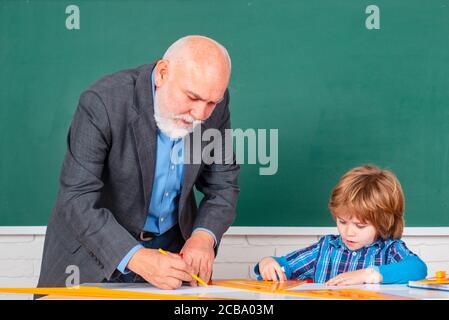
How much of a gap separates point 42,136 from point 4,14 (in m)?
0.59

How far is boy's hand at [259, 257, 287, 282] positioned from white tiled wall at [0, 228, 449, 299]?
95 cm

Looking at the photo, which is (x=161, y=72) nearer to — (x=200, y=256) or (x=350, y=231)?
(x=200, y=256)

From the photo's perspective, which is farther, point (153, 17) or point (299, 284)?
point (153, 17)

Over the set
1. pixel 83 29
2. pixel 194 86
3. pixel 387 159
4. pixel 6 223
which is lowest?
pixel 6 223

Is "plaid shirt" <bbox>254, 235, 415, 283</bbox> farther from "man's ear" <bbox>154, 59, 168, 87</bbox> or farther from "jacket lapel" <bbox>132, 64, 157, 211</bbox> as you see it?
"man's ear" <bbox>154, 59, 168, 87</bbox>

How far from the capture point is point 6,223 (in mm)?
3000

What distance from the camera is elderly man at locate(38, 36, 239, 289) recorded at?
68.7 inches

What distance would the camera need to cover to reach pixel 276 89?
3.04 metres

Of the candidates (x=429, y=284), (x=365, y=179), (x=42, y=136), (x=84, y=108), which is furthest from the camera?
(x=42, y=136)

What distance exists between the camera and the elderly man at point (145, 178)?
1.75 meters

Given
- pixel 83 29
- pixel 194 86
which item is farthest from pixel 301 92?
pixel 194 86

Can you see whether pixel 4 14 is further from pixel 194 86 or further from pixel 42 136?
pixel 194 86

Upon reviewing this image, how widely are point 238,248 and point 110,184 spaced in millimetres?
1215

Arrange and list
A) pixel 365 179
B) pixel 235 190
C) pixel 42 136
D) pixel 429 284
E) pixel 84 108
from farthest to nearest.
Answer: pixel 42 136 → pixel 365 179 → pixel 235 190 → pixel 84 108 → pixel 429 284
